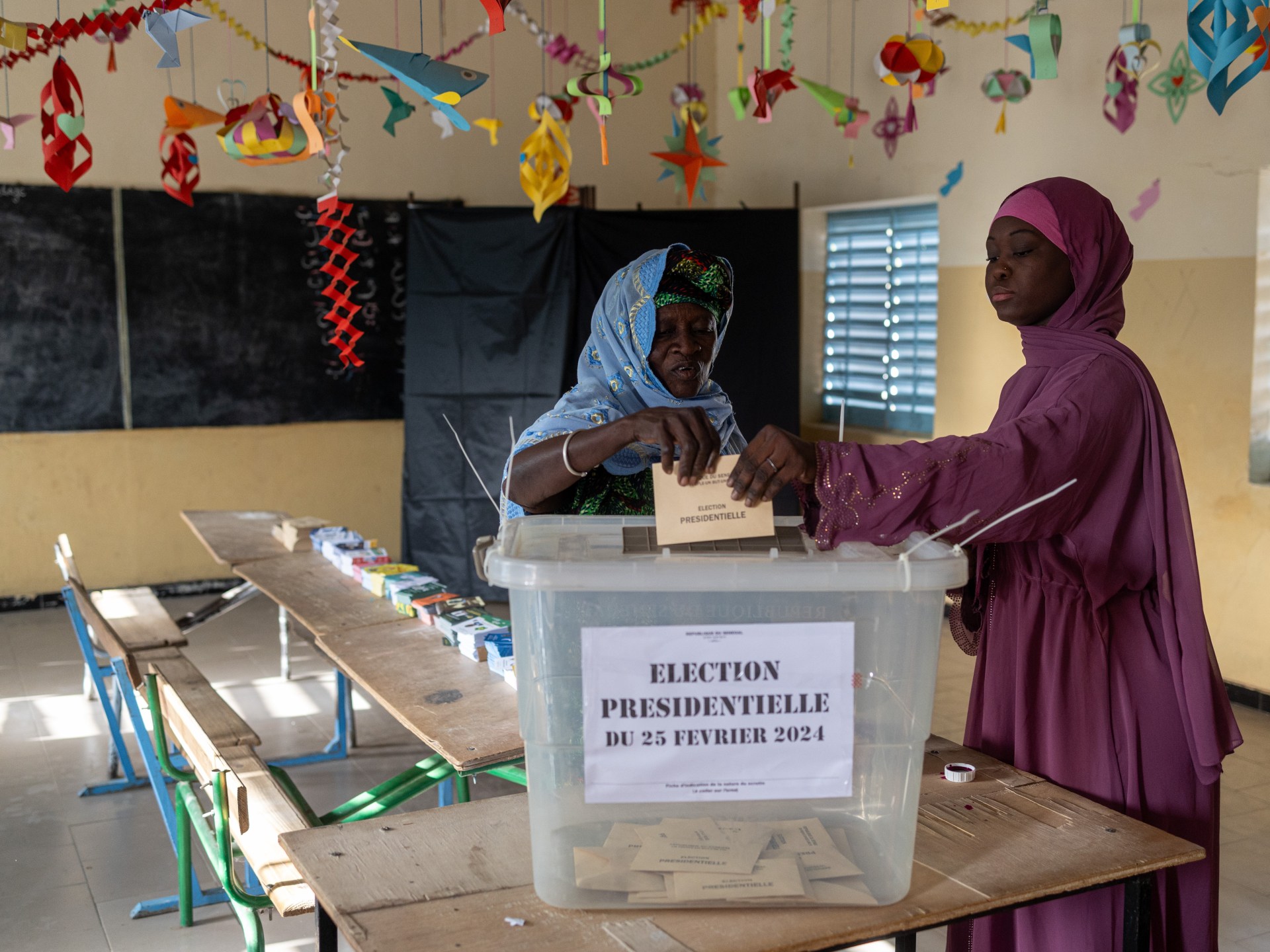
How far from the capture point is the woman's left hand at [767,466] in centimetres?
111

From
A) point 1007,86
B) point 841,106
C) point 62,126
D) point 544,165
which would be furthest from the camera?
point 1007,86

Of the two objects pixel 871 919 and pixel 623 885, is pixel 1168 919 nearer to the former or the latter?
pixel 871 919

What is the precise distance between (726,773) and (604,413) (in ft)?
2.70

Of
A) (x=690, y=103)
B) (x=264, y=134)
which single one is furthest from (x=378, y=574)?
(x=690, y=103)

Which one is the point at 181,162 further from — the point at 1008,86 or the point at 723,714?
the point at 723,714

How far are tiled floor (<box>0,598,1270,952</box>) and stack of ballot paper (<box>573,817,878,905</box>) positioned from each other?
1.66 metres

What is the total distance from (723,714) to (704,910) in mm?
193

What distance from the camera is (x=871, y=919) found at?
3.60ft

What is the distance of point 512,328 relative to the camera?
18.1 ft

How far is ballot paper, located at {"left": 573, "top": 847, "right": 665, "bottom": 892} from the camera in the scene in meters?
1.10

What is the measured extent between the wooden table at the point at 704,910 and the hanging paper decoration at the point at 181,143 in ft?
10.1

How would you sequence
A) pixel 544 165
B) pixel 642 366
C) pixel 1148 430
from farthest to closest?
pixel 544 165
pixel 642 366
pixel 1148 430

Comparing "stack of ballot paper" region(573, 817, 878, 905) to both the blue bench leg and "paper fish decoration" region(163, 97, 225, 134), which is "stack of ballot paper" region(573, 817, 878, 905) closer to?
the blue bench leg

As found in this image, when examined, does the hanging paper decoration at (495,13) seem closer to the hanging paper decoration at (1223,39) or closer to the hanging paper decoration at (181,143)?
the hanging paper decoration at (1223,39)
